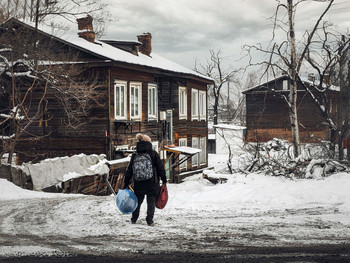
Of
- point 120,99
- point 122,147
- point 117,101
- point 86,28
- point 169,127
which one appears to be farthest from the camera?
point 169,127

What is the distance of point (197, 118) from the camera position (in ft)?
101

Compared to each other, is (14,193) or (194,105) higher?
(194,105)

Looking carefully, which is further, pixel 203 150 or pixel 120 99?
pixel 203 150

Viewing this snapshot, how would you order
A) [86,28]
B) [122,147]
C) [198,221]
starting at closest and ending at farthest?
1. [198,221]
2. [122,147]
3. [86,28]

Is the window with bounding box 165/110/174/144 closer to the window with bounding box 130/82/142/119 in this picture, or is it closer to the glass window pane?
the window with bounding box 130/82/142/119

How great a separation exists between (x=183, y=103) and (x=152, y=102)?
475cm

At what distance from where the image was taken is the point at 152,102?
23.9 m

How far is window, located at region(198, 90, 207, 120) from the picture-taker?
3141 centimetres

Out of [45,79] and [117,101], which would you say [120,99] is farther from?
[45,79]

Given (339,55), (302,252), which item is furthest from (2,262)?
(339,55)

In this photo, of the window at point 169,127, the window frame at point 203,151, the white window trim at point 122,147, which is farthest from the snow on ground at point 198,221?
the window frame at point 203,151

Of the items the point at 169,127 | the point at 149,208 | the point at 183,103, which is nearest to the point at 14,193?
the point at 149,208

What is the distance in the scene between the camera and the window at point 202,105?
31406 millimetres

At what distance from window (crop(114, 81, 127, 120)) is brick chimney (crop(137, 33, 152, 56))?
8420 millimetres
